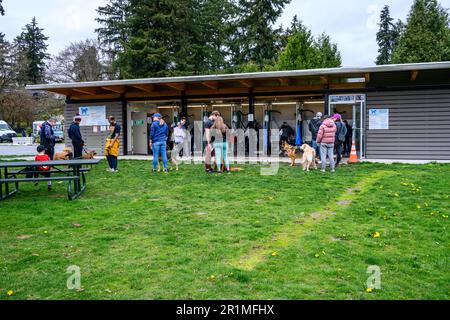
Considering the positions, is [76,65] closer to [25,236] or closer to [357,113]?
[357,113]

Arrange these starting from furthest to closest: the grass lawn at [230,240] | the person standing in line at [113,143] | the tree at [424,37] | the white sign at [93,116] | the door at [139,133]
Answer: the tree at [424,37], the door at [139,133], the white sign at [93,116], the person standing in line at [113,143], the grass lawn at [230,240]

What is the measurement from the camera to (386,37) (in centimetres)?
5441

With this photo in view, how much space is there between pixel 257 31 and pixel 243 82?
22580 mm

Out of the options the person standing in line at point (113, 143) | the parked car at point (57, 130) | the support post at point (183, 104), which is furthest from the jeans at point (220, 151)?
the parked car at point (57, 130)

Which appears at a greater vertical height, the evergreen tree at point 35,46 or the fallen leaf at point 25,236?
the evergreen tree at point 35,46

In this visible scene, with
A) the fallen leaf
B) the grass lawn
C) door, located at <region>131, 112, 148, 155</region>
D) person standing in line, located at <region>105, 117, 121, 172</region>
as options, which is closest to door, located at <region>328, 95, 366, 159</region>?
the grass lawn

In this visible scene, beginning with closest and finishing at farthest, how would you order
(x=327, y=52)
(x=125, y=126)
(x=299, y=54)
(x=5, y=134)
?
(x=125, y=126), (x=299, y=54), (x=327, y=52), (x=5, y=134)

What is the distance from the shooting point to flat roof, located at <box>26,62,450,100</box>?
14469 millimetres

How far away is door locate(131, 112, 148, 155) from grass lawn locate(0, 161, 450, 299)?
10049 mm

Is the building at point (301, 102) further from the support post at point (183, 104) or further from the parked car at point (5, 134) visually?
the parked car at point (5, 134)

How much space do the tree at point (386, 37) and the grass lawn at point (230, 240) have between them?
47.7 m

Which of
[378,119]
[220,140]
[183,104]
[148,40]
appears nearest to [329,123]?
[220,140]

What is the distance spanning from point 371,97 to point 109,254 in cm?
1293

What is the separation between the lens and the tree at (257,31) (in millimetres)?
37938
